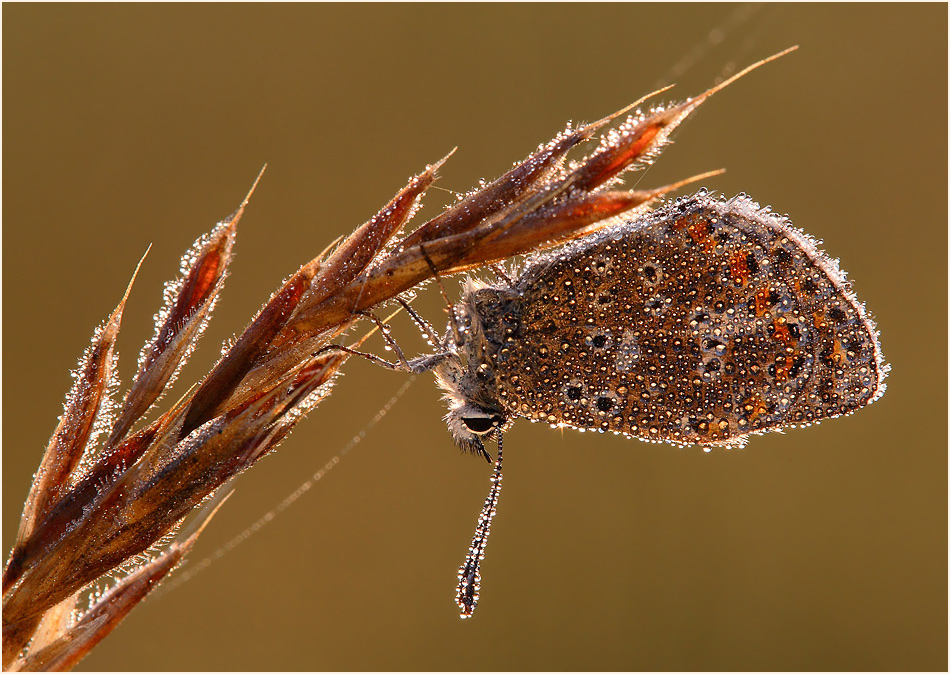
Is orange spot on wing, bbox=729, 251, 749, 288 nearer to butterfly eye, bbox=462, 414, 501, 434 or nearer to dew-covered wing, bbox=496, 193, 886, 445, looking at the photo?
dew-covered wing, bbox=496, 193, 886, 445

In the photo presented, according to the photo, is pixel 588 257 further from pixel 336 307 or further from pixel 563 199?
pixel 336 307

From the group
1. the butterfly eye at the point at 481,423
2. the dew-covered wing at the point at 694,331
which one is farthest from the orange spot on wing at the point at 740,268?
the butterfly eye at the point at 481,423

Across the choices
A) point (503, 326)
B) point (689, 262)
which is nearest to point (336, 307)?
point (503, 326)

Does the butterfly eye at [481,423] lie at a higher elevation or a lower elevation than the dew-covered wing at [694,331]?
lower

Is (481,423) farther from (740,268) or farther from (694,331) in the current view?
(740,268)

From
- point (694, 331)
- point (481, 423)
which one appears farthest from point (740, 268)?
point (481, 423)

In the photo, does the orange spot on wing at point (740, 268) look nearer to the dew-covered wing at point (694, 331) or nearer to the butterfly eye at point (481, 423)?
the dew-covered wing at point (694, 331)

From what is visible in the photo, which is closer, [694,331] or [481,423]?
[694,331]

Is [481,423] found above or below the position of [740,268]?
below
